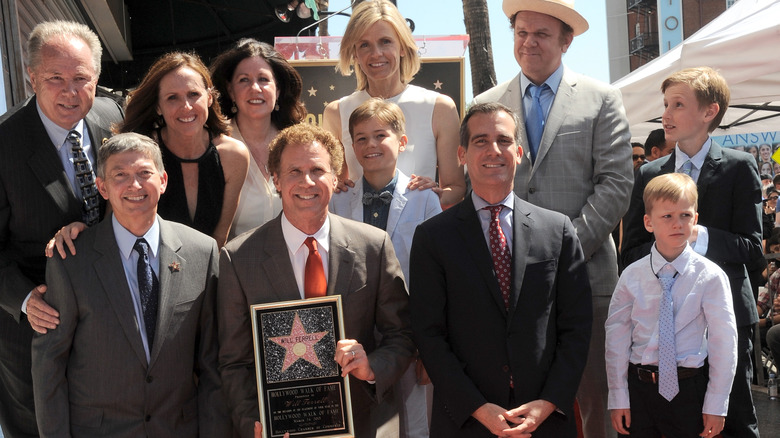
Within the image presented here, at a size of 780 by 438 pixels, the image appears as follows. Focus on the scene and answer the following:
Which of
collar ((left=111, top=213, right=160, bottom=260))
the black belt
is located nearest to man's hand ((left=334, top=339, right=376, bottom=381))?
collar ((left=111, top=213, right=160, bottom=260))

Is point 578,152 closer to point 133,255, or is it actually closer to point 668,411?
point 668,411

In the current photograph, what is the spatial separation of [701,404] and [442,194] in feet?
6.05

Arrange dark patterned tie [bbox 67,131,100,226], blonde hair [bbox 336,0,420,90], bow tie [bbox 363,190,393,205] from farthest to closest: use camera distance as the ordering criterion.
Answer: blonde hair [bbox 336,0,420,90] < bow tie [bbox 363,190,393,205] < dark patterned tie [bbox 67,131,100,226]

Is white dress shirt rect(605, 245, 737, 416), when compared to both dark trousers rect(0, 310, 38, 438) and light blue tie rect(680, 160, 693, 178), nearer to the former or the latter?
light blue tie rect(680, 160, 693, 178)

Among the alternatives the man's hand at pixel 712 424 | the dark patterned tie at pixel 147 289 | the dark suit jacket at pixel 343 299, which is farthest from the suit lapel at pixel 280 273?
the man's hand at pixel 712 424

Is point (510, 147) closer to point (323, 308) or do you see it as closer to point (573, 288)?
point (573, 288)

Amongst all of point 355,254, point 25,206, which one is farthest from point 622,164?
point 25,206

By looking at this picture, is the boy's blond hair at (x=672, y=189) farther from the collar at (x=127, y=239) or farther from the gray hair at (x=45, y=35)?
the gray hair at (x=45, y=35)

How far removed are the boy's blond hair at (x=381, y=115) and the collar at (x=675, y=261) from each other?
5.26 ft

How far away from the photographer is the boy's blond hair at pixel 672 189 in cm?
409

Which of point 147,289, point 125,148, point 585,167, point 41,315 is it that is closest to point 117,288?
point 147,289

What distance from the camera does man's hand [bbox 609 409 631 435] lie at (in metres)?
4.08

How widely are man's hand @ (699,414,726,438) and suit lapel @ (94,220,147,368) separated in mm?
2827

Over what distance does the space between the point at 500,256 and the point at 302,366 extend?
41.6 inches
